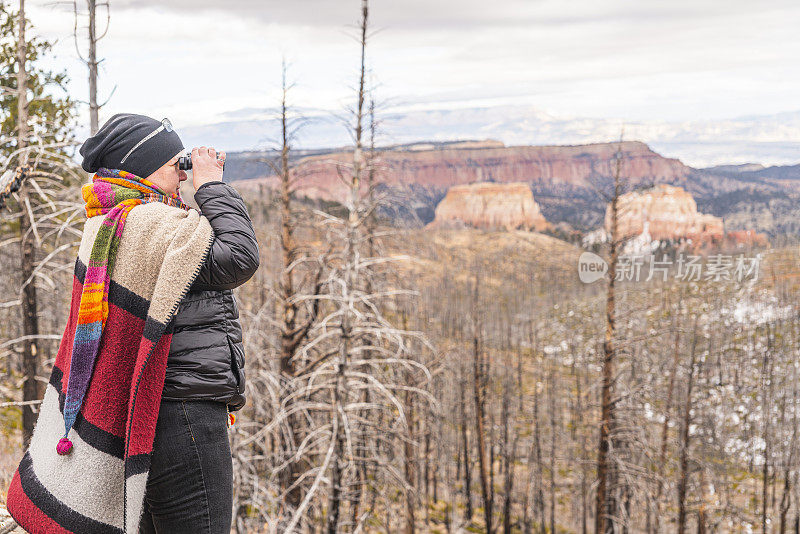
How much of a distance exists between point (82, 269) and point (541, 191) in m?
165

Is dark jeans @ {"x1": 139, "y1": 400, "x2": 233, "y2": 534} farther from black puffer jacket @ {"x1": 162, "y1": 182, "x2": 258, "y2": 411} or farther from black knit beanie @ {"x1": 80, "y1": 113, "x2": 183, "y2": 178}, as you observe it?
black knit beanie @ {"x1": 80, "y1": 113, "x2": 183, "y2": 178}

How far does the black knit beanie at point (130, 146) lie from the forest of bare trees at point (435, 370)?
3.15 meters

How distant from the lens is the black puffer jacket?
1926mm

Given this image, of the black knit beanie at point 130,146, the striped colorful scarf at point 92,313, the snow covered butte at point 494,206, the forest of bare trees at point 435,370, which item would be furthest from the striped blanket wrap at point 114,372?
the snow covered butte at point 494,206

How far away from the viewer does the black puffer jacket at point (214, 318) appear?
1.93 metres

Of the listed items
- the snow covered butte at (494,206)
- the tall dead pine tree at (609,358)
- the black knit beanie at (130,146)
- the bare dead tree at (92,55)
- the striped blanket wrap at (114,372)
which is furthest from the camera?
the snow covered butte at (494,206)

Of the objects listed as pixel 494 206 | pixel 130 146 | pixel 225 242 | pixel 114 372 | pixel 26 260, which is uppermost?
pixel 494 206

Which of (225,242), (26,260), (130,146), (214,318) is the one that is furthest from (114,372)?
(26,260)

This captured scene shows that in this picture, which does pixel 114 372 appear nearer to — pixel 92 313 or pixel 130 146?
pixel 92 313

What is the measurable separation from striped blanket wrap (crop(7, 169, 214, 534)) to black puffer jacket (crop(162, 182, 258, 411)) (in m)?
0.05

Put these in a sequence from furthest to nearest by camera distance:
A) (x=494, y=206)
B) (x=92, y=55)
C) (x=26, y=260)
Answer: (x=494, y=206) < (x=26, y=260) < (x=92, y=55)

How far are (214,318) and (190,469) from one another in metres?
0.52

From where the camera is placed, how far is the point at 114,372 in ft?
6.31

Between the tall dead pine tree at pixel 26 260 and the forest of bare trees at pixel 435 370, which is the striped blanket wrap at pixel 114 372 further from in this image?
the tall dead pine tree at pixel 26 260
